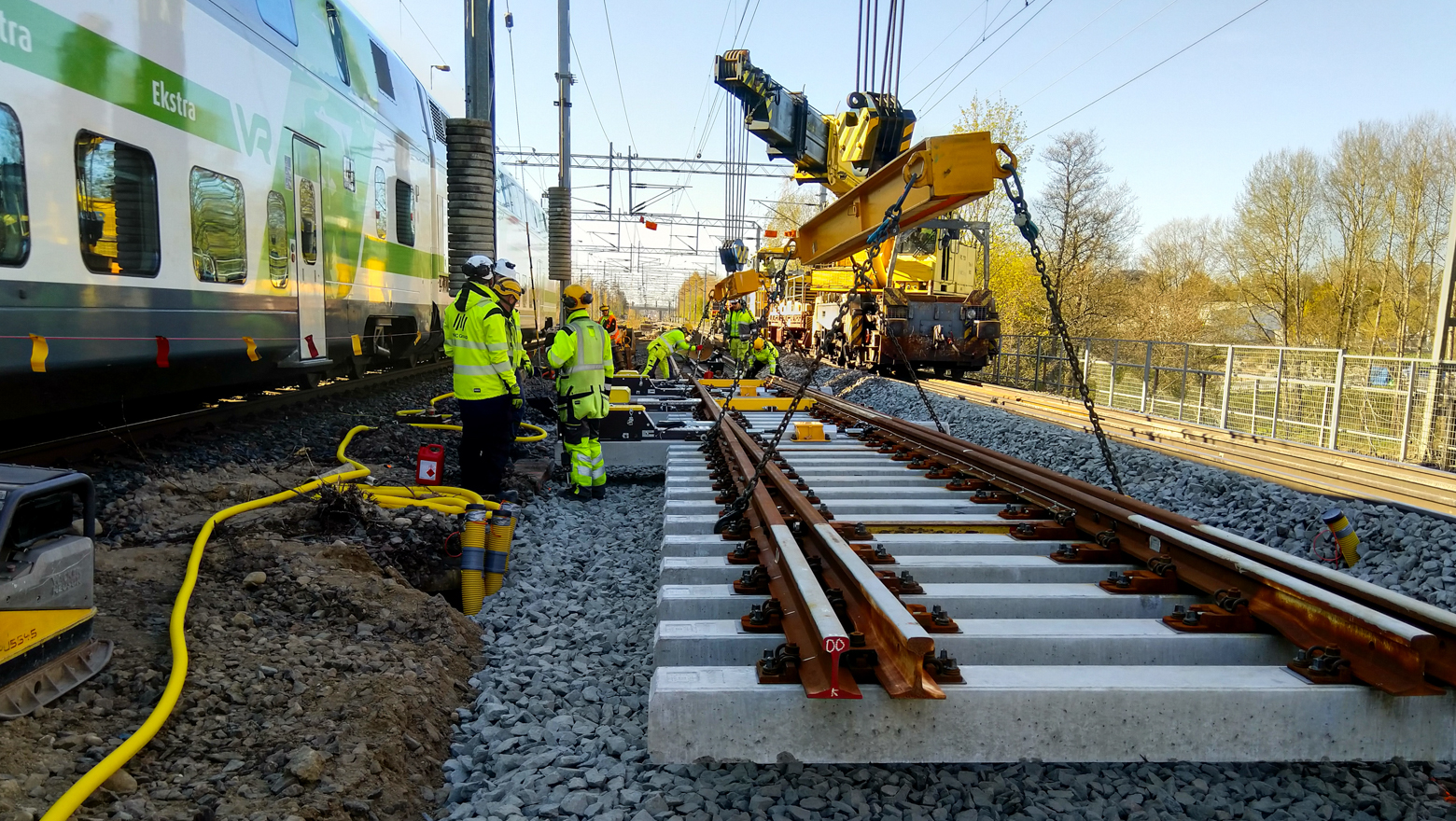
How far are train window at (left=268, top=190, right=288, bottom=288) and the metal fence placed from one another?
38.8ft

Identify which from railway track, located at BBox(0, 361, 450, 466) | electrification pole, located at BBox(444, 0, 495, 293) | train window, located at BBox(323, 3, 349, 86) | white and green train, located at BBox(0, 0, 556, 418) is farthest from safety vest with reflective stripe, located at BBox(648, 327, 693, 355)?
train window, located at BBox(323, 3, 349, 86)

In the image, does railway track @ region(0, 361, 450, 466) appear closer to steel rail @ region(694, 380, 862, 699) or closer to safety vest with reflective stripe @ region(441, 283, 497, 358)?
safety vest with reflective stripe @ region(441, 283, 497, 358)

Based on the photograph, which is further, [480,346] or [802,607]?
[480,346]

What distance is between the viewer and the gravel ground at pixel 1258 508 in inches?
190

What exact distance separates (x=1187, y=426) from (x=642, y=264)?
189ft

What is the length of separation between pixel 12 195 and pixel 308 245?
3570mm

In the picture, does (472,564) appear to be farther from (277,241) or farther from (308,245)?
(308,245)

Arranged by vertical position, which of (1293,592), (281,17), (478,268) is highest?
(281,17)

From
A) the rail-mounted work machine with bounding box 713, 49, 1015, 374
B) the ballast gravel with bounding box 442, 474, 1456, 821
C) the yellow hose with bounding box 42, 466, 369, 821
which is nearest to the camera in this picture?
the yellow hose with bounding box 42, 466, 369, 821

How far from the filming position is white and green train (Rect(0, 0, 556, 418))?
4617 millimetres

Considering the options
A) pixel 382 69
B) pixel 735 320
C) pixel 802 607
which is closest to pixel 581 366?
pixel 802 607

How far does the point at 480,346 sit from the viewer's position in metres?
6.25

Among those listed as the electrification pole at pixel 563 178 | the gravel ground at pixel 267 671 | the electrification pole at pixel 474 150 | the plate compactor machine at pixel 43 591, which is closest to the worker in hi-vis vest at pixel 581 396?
the gravel ground at pixel 267 671

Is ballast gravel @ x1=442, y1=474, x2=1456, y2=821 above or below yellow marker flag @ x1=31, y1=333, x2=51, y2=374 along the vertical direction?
below
